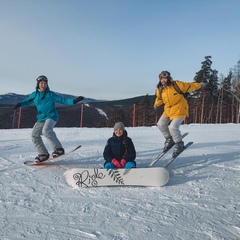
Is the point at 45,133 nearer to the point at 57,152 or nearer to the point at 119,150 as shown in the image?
the point at 57,152

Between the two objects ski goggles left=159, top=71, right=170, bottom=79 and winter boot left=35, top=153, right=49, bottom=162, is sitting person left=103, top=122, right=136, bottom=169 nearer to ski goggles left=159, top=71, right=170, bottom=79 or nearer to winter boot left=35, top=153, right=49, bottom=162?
ski goggles left=159, top=71, right=170, bottom=79

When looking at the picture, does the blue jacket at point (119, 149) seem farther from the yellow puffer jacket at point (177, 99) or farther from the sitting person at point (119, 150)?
the yellow puffer jacket at point (177, 99)

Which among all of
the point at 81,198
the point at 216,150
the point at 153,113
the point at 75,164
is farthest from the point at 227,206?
the point at 153,113

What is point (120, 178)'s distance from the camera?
4.49m

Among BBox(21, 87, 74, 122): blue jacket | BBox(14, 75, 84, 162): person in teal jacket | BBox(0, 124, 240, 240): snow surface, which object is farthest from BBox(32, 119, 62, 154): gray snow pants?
BBox(0, 124, 240, 240): snow surface

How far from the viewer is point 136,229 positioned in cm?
302

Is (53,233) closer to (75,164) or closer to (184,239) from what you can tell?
(184,239)

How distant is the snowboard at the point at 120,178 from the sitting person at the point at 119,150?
37 cm

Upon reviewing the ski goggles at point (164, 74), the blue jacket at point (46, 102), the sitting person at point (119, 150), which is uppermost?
the ski goggles at point (164, 74)

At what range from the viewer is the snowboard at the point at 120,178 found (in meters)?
4.46

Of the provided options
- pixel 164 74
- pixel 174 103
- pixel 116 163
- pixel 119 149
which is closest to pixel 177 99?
pixel 174 103

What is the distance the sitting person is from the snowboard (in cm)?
37

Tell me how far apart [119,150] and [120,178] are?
708 millimetres

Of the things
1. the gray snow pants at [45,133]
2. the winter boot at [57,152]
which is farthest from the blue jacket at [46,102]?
the winter boot at [57,152]
